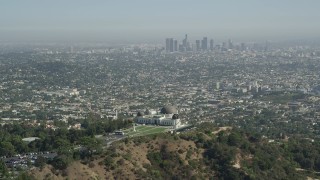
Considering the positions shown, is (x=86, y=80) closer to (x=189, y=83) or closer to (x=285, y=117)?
(x=189, y=83)

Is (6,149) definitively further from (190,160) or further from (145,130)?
(190,160)

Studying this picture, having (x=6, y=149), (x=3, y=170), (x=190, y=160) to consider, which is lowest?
(x=190, y=160)

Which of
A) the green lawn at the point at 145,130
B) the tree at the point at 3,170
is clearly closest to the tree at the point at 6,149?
the tree at the point at 3,170

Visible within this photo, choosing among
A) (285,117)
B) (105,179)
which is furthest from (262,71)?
(105,179)

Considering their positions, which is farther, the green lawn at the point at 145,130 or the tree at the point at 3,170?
the green lawn at the point at 145,130

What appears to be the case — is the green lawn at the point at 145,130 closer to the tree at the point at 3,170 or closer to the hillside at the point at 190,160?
the hillside at the point at 190,160

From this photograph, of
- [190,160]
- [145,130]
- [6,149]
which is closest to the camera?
[190,160]

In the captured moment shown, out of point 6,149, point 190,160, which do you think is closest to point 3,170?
point 6,149

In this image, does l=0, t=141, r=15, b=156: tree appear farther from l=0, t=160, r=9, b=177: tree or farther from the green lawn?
the green lawn

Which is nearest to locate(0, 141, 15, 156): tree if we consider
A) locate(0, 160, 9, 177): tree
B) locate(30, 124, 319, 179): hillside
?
locate(0, 160, 9, 177): tree

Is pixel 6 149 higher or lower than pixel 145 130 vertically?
higher
